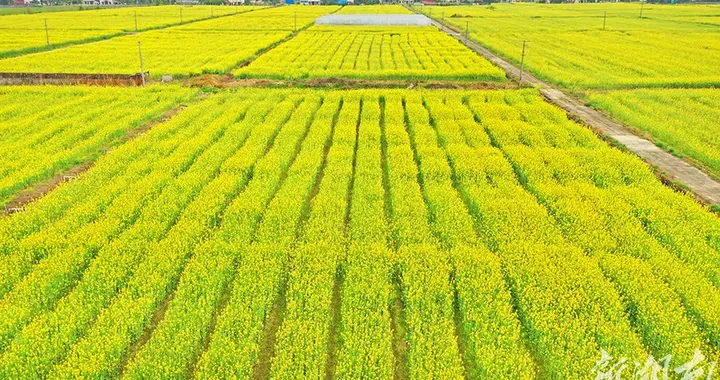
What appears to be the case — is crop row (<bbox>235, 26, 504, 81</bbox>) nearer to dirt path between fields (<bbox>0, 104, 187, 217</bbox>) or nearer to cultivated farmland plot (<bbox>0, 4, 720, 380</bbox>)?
cultivated farmland plot (<bbox>0, 4, 720, 380</bbox>)

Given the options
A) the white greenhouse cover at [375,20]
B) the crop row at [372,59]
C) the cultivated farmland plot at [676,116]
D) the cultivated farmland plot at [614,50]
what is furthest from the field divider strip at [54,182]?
the white greenhouse cover at [375,20]

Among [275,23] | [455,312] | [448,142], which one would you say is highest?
[275,23]

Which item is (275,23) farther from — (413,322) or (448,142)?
(413,322)

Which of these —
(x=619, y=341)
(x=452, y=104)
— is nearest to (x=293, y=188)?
(x=619, y=341)

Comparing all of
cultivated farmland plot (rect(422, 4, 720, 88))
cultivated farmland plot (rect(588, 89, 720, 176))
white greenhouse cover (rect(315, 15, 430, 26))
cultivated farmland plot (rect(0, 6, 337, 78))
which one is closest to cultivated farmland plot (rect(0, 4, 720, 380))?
cultivated farmland plot (rect(588, 89, 720, 176))

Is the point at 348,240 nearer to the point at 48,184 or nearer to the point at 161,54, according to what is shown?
the point at 48,184

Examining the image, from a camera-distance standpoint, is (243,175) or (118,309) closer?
(118,309)

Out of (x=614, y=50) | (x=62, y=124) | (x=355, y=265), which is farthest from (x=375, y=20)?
(x=355, y=265)
